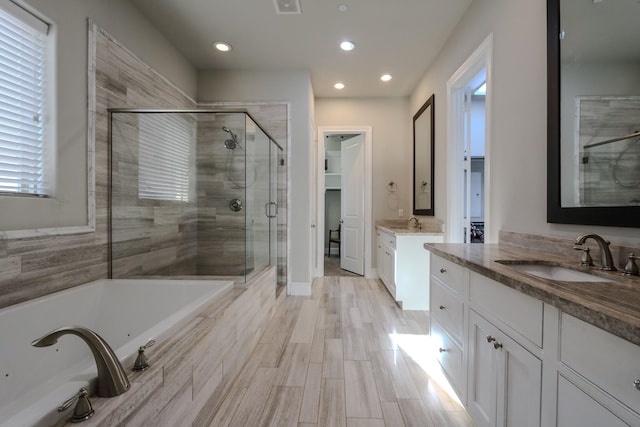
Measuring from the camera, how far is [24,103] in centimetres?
159

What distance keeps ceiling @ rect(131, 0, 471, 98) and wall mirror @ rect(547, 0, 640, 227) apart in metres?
1.43

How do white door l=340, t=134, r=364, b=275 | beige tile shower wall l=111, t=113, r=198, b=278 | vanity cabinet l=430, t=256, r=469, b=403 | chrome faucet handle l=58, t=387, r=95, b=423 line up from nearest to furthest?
1. chrome faucet handle l=58, t=387, r=95, b=423
2. vanity cabinet l=430, t=256, r=469, b=403
3. beige tile shower wall l=111, t=113, r=198, b=278
4. white door l=340, t=134, r=364, b=275

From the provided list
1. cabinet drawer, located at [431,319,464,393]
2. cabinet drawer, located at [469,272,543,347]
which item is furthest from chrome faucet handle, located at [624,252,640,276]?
cabinet drawer, located at [431,319,464,393]

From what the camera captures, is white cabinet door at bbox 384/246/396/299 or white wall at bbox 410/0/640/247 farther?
white cabinet door at bbox 384/246/396/299

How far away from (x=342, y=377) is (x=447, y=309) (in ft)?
2.68

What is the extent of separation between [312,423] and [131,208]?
Answer: 214 centimetres

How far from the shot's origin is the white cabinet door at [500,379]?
0.94 metres

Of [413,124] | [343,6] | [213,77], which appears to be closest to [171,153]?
[213,77]

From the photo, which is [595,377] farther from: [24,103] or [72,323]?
[24,103]

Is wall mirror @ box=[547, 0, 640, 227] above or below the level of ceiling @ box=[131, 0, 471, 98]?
below

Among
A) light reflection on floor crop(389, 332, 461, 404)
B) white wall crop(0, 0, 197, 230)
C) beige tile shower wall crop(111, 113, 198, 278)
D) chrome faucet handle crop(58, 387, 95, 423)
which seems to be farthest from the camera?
beige tile shower wall crop(111, 113, 198, 278)

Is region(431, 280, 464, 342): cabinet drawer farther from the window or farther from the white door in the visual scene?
the white door

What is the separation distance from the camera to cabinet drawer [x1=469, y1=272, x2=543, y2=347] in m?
0.92

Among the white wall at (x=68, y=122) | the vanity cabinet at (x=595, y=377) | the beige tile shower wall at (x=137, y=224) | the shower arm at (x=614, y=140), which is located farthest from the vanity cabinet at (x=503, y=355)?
the beige tile shower wall at (x=137, y=224)
